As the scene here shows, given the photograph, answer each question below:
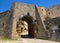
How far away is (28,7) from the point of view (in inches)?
955

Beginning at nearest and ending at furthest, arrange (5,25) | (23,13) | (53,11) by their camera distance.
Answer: (23,13), (5,25), (53,11)

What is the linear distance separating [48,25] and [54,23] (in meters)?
0.94

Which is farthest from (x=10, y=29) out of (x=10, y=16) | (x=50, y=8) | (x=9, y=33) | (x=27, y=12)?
(x=50, y=8)

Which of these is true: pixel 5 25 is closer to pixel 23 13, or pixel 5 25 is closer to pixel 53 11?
pixel 23 13

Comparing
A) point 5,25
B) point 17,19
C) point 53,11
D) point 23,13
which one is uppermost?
point 53,11

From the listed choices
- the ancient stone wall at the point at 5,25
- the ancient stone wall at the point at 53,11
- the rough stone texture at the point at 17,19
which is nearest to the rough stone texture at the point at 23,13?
the rough stone texture at the point at 17,19

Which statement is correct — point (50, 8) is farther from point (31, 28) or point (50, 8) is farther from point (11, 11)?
point (11, 11)

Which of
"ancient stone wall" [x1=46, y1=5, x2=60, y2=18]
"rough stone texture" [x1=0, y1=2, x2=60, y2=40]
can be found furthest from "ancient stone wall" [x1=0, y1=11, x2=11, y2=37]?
"ancient stone wall" [x1=46, y1=5, x2=60, y2=18]

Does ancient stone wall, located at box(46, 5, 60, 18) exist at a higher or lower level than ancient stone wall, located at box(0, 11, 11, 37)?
higher

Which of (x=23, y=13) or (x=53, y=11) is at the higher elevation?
(x=53, y=11)

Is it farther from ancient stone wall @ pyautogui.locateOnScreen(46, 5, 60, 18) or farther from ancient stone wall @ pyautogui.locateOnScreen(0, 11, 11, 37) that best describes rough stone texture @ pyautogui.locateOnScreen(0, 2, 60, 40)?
ancient stone wall @ pyautogui.locateOnScreen(46, 5, 60, 18)

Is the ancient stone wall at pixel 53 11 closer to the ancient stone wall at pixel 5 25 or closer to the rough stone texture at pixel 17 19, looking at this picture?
the rough stone texture at pixel 17 19

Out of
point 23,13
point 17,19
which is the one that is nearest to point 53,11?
point 23,13

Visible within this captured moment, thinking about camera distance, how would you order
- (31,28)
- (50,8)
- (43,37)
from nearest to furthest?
(43,37), (31,28), (50,8)
